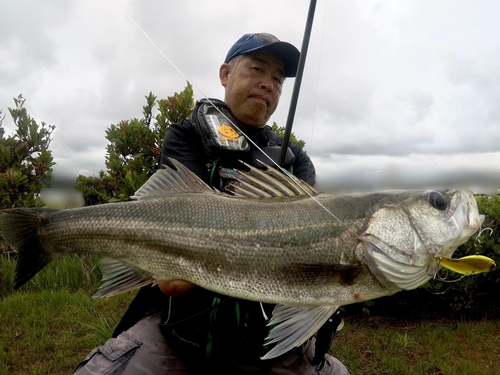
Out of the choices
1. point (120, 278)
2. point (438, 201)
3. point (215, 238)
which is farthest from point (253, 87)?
point (120, 278)

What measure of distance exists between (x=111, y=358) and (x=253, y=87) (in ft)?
8.47

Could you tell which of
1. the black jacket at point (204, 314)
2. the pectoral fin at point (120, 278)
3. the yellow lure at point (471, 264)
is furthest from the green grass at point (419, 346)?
the pectoral fin at point (120, 278)

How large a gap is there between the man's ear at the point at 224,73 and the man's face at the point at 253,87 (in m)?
0.13

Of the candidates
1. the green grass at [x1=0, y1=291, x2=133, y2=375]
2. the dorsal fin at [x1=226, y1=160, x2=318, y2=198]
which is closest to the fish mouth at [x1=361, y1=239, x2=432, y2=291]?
the dorsal fin at [x1=226, y1=160, x2=318, y2=198]

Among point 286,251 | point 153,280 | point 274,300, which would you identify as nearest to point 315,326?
point 274,300

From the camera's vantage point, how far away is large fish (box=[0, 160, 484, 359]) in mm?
1892

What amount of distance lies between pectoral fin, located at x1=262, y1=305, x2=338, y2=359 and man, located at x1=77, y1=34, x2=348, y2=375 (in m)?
0.38

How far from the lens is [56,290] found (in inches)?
204

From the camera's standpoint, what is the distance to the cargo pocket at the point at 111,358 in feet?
8.32

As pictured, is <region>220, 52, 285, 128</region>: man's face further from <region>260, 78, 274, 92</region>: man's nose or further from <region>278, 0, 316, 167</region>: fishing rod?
<region>278, 0, 316, 167</region>: fishing rod

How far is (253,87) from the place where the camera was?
3.09 metres

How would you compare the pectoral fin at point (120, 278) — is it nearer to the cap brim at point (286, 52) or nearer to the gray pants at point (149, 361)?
the gray pants at point (149, 361)

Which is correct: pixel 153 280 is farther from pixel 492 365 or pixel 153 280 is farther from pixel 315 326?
pixel 492 365

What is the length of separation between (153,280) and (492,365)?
3.73 m
